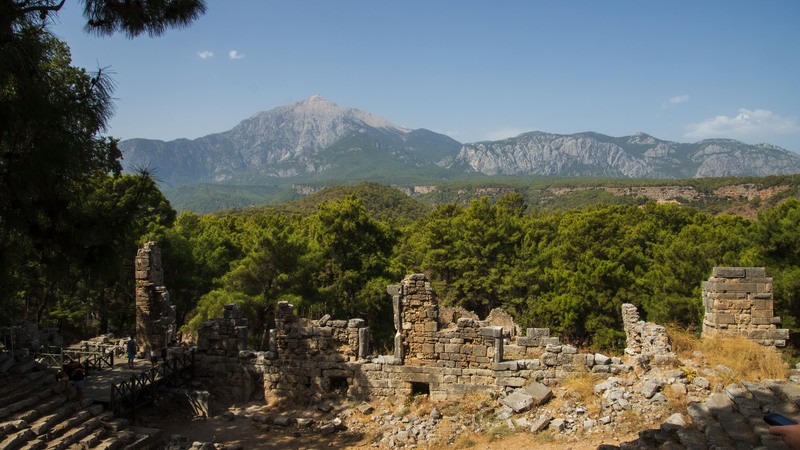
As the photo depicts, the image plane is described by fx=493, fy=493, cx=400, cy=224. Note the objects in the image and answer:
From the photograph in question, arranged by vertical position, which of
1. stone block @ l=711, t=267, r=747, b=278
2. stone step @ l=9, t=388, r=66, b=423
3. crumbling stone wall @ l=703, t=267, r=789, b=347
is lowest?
stone step @ l=9, t=388, r=66, b=423

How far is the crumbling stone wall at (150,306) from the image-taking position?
16.2 metres

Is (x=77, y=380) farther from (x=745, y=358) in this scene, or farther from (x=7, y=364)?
(x=745, y=358)

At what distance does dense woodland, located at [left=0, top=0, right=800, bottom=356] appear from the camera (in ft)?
21.8

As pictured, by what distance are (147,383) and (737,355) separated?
14520 millimetres

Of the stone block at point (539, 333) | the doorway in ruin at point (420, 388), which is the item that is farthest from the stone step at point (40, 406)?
the stone block at point (539, 333)

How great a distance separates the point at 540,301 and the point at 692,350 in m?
12.9

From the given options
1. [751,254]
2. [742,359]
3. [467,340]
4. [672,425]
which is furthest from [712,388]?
[751,254]

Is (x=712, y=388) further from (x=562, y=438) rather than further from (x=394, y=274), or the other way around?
(x=394, y=274)

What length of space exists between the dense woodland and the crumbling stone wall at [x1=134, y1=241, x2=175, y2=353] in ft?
2.30

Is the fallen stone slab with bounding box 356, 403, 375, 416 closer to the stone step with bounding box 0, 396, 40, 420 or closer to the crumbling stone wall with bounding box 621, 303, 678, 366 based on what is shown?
the crumbling stone wall with bounding box 621, 303, 678, 366

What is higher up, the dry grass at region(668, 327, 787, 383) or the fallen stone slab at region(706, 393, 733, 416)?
the dry grass at region(668, 327, 787, 383)

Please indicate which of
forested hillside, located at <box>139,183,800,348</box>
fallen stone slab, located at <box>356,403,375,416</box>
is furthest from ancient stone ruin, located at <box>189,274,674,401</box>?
forested hillside, located at <box>139,183,800,348</box>

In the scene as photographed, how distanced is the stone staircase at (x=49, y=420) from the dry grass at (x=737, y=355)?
12.6 m

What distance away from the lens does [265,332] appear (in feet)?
67.1
